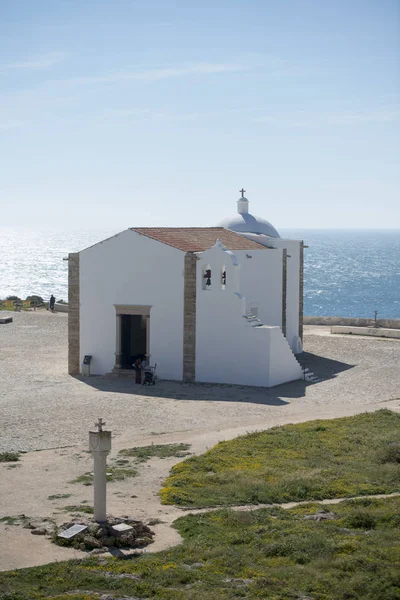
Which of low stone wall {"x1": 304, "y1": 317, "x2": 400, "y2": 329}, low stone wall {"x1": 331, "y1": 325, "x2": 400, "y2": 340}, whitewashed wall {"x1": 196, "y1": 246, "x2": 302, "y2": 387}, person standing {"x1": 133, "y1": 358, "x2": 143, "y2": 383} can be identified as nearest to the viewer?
whitewashed wall {"x1": 196, "y1": 246, "x2": 302, "y2": 387}

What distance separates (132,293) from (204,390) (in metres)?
4.79

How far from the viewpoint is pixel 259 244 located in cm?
3741

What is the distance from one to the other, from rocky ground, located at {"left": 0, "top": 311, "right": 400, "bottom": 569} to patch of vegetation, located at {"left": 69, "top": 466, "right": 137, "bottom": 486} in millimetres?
163

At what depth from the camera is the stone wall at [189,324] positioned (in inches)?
1212

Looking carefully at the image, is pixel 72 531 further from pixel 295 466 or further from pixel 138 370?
pixel 138 370

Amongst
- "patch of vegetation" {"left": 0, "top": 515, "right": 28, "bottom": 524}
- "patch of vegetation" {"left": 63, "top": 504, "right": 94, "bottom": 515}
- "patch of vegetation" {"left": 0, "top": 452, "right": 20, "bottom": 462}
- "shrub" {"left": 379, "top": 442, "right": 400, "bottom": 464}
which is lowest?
"patch of vegetation" {"left": 0, "top": 515, "right": 28, "bottom": 524}

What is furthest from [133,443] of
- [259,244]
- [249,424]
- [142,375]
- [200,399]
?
[259,244]

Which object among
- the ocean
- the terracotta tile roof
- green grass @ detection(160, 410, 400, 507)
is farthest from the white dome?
the ocean

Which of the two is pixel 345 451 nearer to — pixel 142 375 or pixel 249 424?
pixel 249 424

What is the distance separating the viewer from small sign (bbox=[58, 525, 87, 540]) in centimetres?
1443

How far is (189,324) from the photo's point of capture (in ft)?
101

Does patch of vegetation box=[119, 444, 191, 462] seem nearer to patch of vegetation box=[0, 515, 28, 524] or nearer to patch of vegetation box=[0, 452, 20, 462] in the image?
patch of vegetation box=[0, 452, 20, 462]

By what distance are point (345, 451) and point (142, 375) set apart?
11.2 m

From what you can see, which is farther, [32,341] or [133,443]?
[32,341]
